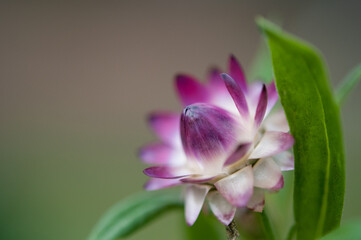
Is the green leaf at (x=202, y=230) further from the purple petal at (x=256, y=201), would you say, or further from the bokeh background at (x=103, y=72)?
the bokeh background at (x=103, y=72)

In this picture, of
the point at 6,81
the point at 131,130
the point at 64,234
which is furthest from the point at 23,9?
the point at 64,234

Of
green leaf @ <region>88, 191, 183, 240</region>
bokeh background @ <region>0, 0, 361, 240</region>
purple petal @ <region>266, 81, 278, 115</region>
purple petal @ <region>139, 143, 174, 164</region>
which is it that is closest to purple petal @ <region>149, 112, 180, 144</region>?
purple petal @ <region>139, 143, 174, 164</region>

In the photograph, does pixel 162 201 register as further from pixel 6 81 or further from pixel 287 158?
pixel 6 81

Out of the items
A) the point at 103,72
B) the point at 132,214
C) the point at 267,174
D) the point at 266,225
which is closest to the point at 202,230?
the point at 132,214

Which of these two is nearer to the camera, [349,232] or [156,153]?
[349,232]

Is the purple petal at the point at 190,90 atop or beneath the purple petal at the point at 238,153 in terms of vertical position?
atop

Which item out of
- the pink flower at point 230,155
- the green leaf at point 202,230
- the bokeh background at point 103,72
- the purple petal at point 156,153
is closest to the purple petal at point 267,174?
the pink flower at point 230,155

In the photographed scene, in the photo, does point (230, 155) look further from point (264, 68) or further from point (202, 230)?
point (264, 68)
